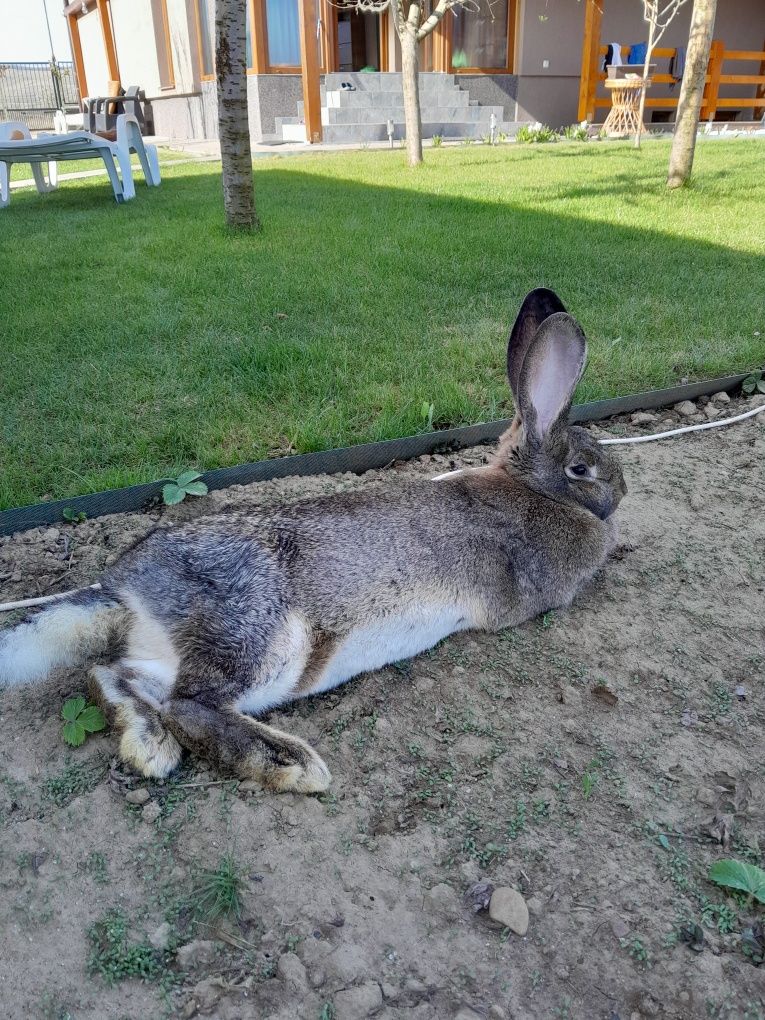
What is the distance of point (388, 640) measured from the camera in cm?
241

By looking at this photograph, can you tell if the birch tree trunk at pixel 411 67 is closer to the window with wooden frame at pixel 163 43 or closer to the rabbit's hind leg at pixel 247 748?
the rabbit's hind leg at pixel 247 748

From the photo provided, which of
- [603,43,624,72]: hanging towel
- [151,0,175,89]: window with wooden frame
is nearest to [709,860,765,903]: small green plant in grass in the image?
[603,43,624,72]: hanging towel

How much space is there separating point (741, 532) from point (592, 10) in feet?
63.8

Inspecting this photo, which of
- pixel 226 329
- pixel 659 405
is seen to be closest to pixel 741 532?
pixel 659 405

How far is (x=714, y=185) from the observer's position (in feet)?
31.7

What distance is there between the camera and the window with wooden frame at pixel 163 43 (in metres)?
20.8

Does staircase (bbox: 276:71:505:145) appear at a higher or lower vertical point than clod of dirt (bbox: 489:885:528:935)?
higher

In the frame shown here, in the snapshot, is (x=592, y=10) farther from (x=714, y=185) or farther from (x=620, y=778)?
(x=620, y=778)

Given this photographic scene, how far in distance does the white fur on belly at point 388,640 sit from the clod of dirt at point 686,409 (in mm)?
2336

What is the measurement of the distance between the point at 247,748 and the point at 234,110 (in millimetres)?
6614

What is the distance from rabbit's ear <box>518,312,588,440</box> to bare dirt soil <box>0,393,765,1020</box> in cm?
70

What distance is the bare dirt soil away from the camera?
1615mm

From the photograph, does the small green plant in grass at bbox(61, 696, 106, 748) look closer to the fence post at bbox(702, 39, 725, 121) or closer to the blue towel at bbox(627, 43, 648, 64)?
the fence post at bbox(702, 39, 725, 121)

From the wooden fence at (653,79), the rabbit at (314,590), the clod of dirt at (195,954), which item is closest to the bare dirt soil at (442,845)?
the clod of dirt at (195,954)
